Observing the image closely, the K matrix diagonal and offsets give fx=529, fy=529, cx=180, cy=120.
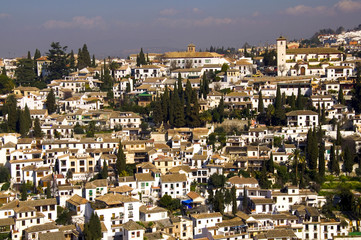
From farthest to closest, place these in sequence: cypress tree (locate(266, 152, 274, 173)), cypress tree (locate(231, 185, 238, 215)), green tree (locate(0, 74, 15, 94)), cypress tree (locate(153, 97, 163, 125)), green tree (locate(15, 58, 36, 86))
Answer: green tree (locate(15, 58, 36, 86)), green tree (locate(0, 74, 15, 94)), cypress tree (locate(153, 97, 163, 125)), cypress tree (locate(266, 152, 274, 173)), cypress tree (locate(231, 185, 238, 215))

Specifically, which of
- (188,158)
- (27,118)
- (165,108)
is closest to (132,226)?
(188,158)

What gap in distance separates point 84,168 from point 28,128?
7070mm

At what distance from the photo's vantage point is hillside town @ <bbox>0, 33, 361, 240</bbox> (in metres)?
27.0

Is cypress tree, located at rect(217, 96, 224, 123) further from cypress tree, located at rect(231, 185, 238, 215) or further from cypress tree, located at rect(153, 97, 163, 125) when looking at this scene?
cypress tree, located at rect(231, 185, 238, 215)

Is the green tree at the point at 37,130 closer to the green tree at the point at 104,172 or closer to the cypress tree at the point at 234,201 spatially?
the green tree at the point at 104,172

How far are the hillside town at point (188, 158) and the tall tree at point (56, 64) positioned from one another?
3.96 meters

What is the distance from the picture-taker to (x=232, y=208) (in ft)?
93.4

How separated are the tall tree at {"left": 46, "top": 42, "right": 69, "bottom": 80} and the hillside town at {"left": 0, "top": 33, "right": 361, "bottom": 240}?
3.96m

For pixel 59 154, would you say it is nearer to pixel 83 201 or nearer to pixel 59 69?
pixel 83 201

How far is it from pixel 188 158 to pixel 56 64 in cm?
2288

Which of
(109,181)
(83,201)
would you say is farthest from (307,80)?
(83,201)

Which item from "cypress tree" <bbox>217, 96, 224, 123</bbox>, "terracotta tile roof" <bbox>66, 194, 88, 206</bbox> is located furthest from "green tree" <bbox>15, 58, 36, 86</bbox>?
"terracotta tile roof" <bbox>66, 194, 88, 206</bbox>

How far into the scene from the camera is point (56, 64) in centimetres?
5044

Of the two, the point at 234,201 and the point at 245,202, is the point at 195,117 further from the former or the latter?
the point at 234,201
